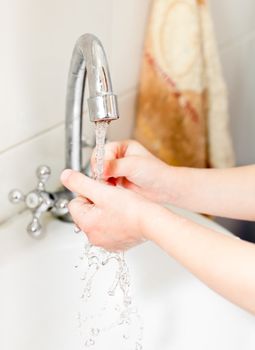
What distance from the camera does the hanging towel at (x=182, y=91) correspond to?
0.85 meters

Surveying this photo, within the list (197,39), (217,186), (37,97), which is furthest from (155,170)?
(197,39)

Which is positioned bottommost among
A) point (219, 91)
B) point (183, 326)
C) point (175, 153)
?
point (183, 326)

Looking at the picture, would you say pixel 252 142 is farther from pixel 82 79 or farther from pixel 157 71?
pixel 82 79

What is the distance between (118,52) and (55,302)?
1.21 feet

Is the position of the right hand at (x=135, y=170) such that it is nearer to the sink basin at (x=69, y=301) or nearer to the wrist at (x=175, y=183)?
the wrist at (x=175, y=183)

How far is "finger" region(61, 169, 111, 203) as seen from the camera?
565 millimetres

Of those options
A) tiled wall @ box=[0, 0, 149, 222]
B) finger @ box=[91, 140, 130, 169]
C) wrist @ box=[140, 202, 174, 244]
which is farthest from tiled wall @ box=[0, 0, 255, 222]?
wrist @ box=[140, 202, 174, 244]

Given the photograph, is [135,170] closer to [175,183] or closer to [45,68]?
[175,183]

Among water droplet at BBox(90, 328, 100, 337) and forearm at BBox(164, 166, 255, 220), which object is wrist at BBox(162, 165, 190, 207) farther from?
water droplet at BBox(90, 328, 100, 337)

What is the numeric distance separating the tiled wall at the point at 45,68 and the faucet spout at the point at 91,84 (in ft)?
0.21

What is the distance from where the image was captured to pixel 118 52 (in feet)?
2.74

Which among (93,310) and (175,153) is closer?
(93,310)

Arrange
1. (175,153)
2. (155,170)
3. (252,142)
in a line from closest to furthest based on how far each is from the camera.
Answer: (155,170), (175,153), (252,142)

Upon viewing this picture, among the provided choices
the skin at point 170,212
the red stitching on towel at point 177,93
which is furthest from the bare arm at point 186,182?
the red stitching on towel at point 177,93
